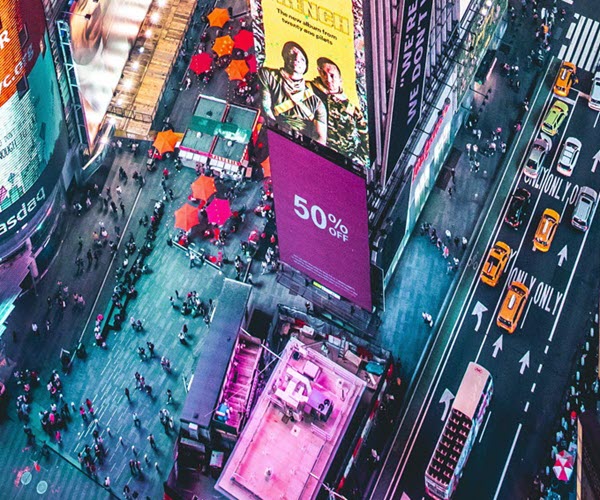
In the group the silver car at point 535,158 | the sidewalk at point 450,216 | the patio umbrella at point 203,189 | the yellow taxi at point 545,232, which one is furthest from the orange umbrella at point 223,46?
the yellow taxi at point 545,232

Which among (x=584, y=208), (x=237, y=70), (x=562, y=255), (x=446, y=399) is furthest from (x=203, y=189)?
(x=584, y=208)

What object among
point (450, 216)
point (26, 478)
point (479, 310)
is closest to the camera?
point (26, 478)

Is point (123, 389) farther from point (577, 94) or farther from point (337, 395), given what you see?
point (577, 94)

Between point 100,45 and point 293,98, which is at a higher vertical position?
point 293,98

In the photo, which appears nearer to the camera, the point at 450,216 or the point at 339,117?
the point at 339,117

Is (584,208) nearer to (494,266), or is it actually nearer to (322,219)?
(494,266)

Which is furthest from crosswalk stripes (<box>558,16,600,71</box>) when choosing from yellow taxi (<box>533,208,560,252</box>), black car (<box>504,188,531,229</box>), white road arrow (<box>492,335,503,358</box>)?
white road arrow (<box>492,335,503,358</box>)
